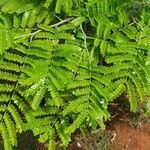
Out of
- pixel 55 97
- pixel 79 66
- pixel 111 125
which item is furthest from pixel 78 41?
pixel 111 125

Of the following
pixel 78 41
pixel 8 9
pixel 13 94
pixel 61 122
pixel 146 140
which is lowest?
pixel 146 140

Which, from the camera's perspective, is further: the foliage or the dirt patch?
the dirt patch

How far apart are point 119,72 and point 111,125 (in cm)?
166

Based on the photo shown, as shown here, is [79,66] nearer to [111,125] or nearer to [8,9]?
[8,9]

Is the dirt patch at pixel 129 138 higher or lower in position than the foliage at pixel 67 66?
lower

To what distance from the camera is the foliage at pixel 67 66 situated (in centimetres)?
376

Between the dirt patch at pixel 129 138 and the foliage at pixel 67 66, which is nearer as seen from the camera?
the foliage at pixel 67 66

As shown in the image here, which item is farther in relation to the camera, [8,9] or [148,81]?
[8,9]

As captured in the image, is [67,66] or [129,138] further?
[129,138]

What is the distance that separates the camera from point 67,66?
3789 mm

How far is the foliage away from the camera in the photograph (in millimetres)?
3760

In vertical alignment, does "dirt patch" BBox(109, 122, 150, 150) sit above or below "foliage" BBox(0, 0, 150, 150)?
below

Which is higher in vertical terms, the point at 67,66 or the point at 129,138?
the point at 67,66

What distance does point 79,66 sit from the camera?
3893mm
